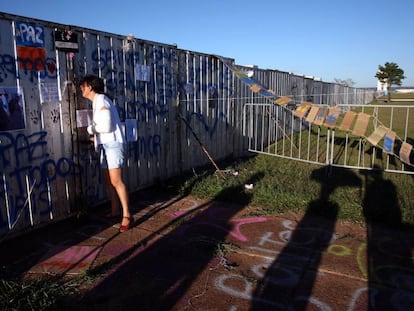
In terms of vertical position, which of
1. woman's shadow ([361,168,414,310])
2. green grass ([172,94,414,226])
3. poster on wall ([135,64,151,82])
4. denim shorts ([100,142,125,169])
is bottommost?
woman's shadow ([361,168,414,310])

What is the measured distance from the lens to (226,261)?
3.52m

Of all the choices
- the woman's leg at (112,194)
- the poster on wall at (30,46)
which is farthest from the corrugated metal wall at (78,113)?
the woman's leg at (112,194)

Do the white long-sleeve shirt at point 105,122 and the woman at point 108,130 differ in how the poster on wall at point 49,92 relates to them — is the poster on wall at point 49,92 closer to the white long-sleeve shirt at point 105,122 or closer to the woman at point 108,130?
the woman at point 108,130

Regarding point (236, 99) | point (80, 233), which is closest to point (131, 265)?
point (80, 233)

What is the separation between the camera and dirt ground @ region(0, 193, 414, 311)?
113 inches

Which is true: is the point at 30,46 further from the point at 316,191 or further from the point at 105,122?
the point at 316,191

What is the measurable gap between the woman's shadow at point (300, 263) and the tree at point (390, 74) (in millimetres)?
77105

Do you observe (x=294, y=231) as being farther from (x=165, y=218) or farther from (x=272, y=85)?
(x=272, y=85)

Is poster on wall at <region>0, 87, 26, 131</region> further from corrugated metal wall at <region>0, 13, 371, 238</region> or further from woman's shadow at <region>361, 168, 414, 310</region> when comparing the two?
woman's shadow at <region>361, 168, 414, 310</region>

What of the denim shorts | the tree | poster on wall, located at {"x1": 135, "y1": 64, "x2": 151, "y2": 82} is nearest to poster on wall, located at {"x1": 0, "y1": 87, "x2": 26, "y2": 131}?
the denim shorts

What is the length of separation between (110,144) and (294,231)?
2547 mm

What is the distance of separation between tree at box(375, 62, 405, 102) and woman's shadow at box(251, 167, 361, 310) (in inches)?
3036

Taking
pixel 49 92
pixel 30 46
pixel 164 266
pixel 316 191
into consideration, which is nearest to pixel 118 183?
pixel 164 266

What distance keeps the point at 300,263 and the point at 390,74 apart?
268ft
